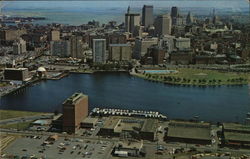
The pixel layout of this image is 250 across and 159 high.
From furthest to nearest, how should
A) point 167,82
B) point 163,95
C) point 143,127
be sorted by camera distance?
point 167,82 < point 163,95 < point 143,127

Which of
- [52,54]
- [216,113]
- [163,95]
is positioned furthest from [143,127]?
[52,54]

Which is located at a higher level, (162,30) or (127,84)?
(162,30)

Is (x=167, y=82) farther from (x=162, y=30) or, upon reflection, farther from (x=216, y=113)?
(x=162, y=30)

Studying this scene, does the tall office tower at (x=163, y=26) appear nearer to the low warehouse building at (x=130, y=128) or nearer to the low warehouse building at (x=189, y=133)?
the low warehouse building at (x=130, y=128)

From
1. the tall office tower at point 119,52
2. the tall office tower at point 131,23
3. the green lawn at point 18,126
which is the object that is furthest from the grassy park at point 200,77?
the tall office tower at point 131,23

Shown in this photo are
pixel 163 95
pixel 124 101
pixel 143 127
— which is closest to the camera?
pixel 143 127

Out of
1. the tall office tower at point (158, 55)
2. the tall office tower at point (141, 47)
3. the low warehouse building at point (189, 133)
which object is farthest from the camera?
the tall office tower at point (141, 47)

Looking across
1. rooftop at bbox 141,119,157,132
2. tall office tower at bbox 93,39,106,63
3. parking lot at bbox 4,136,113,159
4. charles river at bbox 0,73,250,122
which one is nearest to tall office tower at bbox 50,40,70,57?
tall office tower at bbox 93,39,106,63
